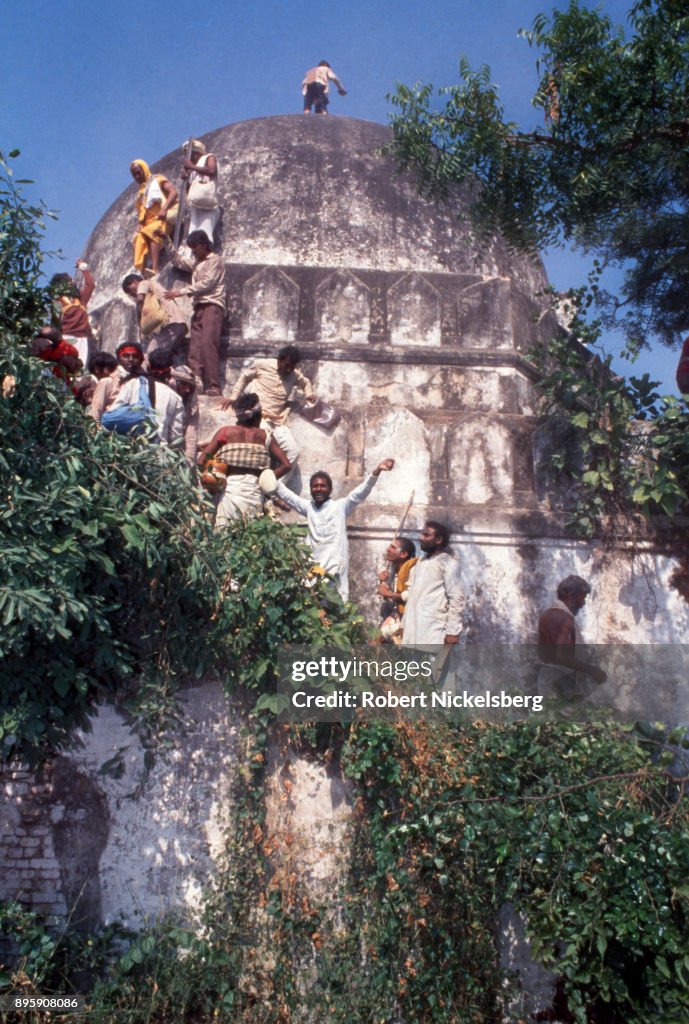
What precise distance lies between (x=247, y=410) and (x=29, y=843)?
3.22 metres

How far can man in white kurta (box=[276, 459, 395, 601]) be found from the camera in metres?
6.70

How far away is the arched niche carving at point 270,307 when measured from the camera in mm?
8789

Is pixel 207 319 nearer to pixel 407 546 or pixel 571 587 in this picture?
pixel 407 546

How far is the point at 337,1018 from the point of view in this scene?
5.07 meters

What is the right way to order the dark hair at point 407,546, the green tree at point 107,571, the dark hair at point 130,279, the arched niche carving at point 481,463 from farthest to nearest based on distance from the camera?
the dark hair at point 130,279, the arched niche carving at point 481,463, the dark hair at point 407,546, the green tree at point 107,571

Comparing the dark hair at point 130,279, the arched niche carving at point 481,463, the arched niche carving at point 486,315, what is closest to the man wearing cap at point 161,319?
the dark hair at point 130,279

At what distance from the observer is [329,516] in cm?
686

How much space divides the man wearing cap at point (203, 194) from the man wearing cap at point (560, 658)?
4935 millimetres

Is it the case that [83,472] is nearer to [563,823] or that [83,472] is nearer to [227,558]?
[227,558]

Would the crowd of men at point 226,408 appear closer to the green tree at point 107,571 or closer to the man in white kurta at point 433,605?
the man in white kurta at point 433,605

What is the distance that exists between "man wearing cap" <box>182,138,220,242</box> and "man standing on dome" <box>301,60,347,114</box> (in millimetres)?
3261

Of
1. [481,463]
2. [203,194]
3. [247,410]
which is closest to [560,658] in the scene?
[481,463]

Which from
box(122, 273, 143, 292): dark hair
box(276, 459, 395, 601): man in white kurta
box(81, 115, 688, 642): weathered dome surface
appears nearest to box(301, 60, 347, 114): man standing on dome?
box(81, 115, 688, 642): weathered dome surface

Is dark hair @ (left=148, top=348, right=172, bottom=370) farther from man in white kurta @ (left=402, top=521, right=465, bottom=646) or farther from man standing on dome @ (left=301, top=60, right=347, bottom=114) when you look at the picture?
man standing on dome @ (left=301, top=60, right=347, bottom=114)
